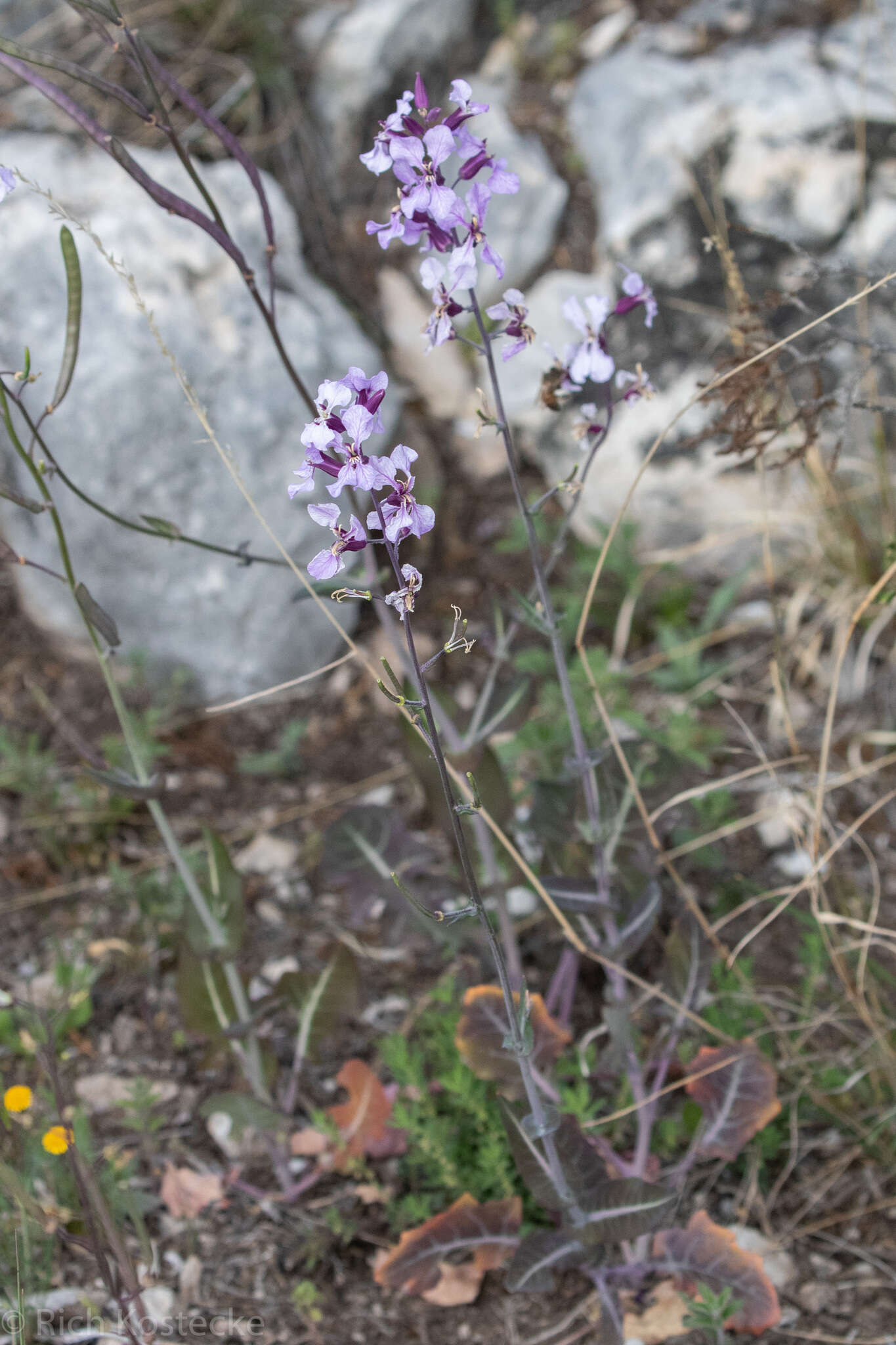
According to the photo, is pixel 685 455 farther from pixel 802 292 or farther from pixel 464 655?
pixel 464 655

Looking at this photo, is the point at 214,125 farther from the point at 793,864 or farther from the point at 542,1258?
the point at 793,864

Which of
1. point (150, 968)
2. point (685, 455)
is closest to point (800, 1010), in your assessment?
point (150, 968)

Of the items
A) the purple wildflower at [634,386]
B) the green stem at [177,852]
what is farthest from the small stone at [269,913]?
the purple wildflower at [634,386]

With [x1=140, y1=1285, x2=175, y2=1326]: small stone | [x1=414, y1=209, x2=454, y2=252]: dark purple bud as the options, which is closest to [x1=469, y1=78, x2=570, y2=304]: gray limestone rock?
Result: [x1=414, y1=209, x2=454, y2=252]: dark purple bud

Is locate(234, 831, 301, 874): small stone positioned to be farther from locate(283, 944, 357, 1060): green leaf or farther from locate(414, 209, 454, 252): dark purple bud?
locate(414, 209, 454, 252): dark purple bud

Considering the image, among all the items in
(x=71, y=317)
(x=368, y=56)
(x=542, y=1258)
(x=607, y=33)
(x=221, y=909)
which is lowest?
(x=542, y=1258)

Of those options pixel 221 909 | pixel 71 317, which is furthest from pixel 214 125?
pixel 221 909

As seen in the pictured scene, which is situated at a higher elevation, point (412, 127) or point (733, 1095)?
point (412, 127)
